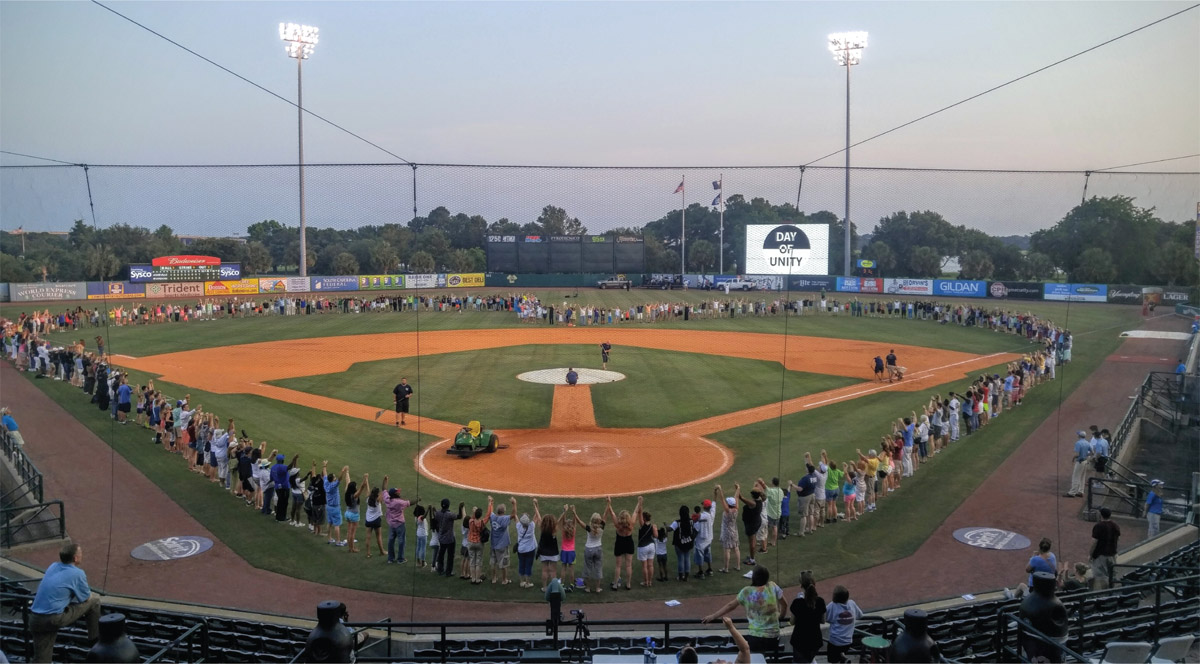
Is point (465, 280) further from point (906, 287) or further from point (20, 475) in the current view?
point (20, 475)

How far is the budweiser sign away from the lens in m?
31.8

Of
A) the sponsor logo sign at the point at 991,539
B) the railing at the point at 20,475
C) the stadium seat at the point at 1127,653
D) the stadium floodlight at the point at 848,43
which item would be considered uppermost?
the stadium floodlight at the point at 848,43

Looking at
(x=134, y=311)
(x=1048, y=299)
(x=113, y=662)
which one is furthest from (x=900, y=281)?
(x=113, y=662)

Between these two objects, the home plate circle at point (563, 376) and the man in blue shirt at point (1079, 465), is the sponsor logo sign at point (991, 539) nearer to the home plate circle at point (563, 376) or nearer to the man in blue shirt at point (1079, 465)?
the man in blue shirt at point (1079, 465)

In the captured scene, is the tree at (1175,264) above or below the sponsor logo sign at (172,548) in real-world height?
above

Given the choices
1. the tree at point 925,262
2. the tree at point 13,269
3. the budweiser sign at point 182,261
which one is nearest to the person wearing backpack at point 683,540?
the tree at point 13,269

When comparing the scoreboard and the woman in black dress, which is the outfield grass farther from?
the woman in black dress

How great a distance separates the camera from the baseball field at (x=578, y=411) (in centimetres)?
1588

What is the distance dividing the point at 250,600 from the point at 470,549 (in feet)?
11.5

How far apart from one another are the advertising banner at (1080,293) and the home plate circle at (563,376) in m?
17.5

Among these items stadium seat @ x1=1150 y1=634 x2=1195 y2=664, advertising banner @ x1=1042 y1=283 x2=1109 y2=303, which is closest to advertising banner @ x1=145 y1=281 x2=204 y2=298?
advertising banner @ x1=1042 y1=283 x2=1109 y2=303

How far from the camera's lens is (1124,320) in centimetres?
4238

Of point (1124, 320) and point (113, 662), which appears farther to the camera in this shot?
point (1124, 320)

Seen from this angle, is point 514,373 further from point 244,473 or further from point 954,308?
point 954,308
